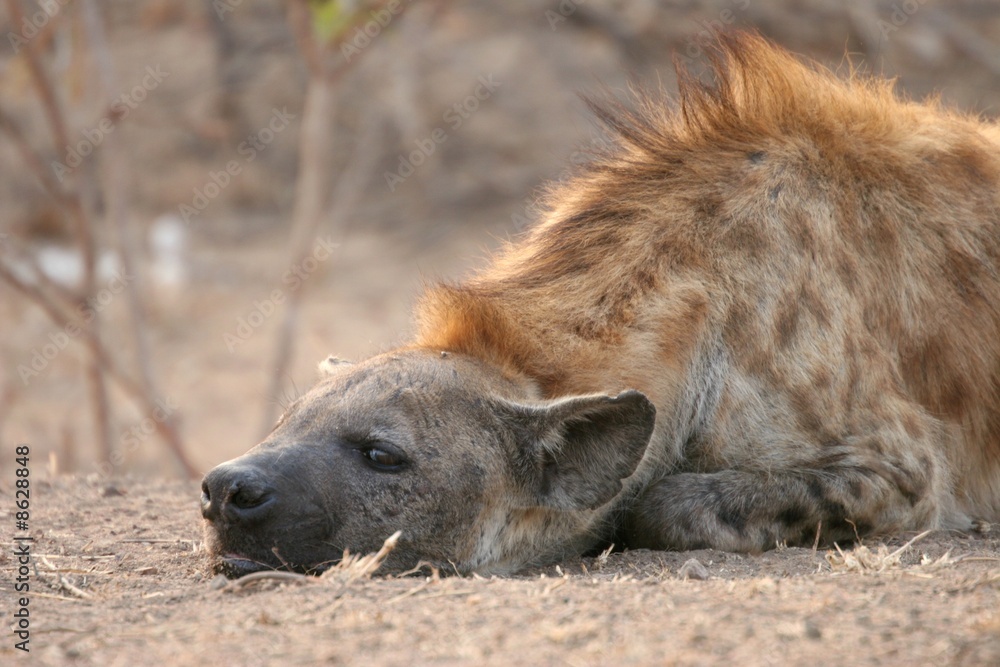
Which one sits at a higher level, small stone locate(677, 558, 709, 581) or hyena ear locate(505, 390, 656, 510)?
hyena ear locate(505, 390, 656, 510)

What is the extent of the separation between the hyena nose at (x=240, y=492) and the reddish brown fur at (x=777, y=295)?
793mm

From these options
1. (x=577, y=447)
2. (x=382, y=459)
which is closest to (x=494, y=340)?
(x=577, y=447)

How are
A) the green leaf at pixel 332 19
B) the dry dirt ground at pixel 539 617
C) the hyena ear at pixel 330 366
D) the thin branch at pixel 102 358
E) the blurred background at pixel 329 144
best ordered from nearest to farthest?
the dry dirt ground at pixel 539 617, the hyena ear at pixel 330 366, the thin branch at pixel 102 358, the green leaf at pixel 332 19, the blurred background at pixel 329 144

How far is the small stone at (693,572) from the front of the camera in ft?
9.31

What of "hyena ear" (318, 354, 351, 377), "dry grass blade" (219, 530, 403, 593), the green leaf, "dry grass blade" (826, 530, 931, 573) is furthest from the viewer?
the green leaf

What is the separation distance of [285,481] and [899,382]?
1.92m

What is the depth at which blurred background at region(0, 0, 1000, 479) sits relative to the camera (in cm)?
1032

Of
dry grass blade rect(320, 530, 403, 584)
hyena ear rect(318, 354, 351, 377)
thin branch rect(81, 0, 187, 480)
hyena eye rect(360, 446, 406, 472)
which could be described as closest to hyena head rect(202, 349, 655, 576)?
hyena eye rect(360, 446, 406, 472)

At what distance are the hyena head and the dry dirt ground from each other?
0.74 ft

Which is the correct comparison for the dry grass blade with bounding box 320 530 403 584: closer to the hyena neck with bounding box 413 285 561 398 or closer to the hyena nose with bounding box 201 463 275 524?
the hyena nose with bounding box 201 463 275 524

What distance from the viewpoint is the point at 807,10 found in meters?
11.7

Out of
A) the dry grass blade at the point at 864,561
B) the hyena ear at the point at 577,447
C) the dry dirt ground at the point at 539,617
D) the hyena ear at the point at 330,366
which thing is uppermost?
the hyena ear at the point at 330,366

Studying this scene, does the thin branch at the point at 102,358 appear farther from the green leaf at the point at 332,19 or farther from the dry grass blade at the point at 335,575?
the dry grass blade at the point at 335,575

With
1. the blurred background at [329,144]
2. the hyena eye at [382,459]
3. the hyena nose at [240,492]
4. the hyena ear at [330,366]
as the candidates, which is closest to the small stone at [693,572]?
the hyena eye at [382,459]
